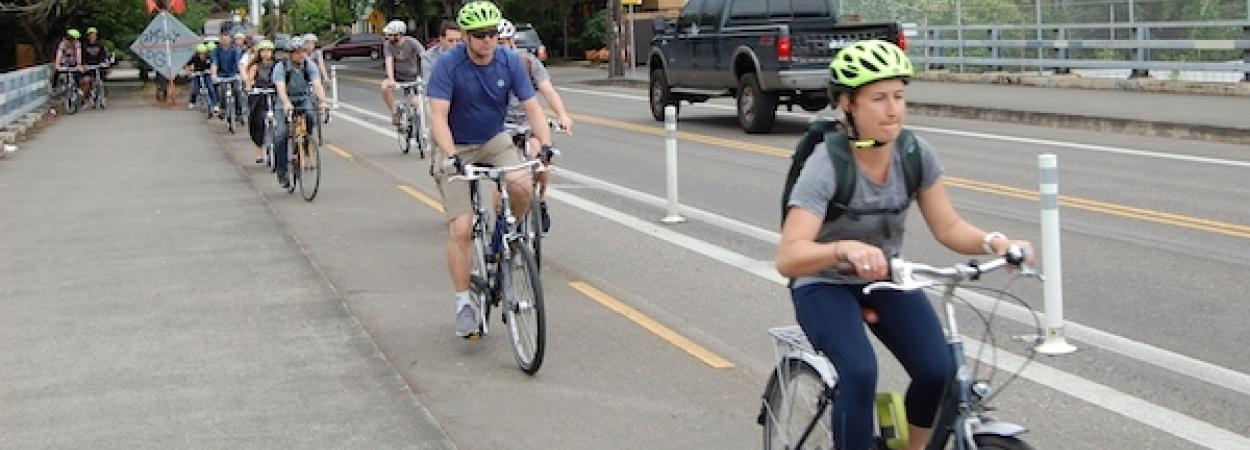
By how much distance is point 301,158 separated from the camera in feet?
54.1

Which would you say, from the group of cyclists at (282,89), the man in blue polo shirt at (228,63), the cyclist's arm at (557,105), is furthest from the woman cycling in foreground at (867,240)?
the man in blue polo shirt at (228,63)

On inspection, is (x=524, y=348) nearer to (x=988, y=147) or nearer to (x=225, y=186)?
(x=225, y=186)

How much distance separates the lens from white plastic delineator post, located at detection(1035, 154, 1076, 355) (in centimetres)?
809

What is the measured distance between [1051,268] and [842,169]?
3.75 m

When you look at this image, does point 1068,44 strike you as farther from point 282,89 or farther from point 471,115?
point 471,115

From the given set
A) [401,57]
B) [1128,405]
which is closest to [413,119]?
[401,57]

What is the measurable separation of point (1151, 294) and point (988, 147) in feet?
33.9

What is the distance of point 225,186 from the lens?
18.2m

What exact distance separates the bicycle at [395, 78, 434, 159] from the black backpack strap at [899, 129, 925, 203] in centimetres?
1599

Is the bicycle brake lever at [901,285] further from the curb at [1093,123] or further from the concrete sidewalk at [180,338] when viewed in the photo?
the curb at [1093,123]

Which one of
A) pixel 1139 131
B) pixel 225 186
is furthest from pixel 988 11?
pixel 225 186

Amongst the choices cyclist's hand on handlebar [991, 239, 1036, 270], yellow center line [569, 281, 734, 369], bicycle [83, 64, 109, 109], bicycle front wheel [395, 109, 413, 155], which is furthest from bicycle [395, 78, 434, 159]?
bicycle [83, 64, 109, 109]

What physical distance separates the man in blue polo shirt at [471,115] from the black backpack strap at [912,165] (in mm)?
3895

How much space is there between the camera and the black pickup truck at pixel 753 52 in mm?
22328
